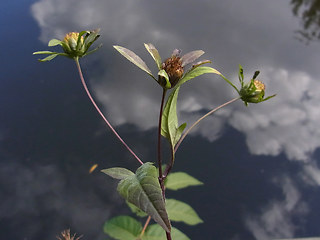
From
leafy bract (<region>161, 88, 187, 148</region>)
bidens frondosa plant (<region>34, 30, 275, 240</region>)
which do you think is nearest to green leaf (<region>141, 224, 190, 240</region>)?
bidens frondosa plant (<region>34, 30, 275, 240</region>)

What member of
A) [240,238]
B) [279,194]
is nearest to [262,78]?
[279,194]

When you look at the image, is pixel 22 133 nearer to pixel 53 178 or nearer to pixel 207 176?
pixel 53 178

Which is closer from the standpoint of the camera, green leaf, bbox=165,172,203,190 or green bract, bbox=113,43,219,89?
green bract, bbox=113,43,219,89

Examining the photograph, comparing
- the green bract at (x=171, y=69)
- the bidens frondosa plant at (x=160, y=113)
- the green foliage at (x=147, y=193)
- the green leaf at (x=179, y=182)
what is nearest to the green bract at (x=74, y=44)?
the bidens frondosa plant at (x=160, y=113)

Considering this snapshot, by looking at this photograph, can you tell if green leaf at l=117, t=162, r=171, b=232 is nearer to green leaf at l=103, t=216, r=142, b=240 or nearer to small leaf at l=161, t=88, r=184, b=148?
small leaf at l=161, t=88, r=184, b=148

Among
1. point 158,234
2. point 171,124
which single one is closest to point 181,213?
point 158,234
